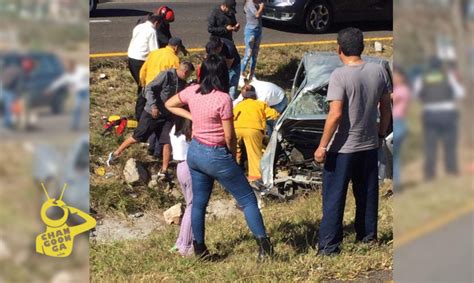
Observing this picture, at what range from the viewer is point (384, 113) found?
5.18 m

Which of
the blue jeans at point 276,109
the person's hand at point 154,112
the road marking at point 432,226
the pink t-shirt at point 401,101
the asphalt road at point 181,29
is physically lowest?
the blue jeans at point 276,109

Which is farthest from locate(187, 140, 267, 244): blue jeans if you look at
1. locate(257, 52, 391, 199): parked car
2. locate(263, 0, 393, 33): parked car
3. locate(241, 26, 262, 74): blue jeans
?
locate(263, 0, 393, 33): parked car

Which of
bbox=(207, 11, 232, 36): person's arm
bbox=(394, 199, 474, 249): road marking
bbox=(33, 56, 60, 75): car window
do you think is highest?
bbox=(33, 56, 60, 75): car window

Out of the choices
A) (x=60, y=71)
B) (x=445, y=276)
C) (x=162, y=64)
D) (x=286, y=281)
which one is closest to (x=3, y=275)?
(x=60, y=71)

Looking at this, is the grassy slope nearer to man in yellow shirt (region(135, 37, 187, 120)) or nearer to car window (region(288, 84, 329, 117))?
car window (region(288, 84, 329, 117))

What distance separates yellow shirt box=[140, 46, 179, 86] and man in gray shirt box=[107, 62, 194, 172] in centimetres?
29

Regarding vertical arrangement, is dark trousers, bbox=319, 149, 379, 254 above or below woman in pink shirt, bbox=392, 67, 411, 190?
below

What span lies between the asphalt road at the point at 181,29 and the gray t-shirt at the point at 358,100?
8085 mm

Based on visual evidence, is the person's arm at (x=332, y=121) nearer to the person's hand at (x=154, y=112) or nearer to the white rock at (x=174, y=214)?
the white rock at (x=174, y=214)

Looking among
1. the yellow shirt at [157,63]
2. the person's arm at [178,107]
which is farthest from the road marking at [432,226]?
the yellow shirt at [157,63]

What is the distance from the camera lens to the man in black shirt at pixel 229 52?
7895mm

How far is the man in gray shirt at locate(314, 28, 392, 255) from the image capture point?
15.8 ft

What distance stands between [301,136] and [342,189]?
3.62 metres

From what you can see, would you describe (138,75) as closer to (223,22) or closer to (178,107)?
(223,22)
